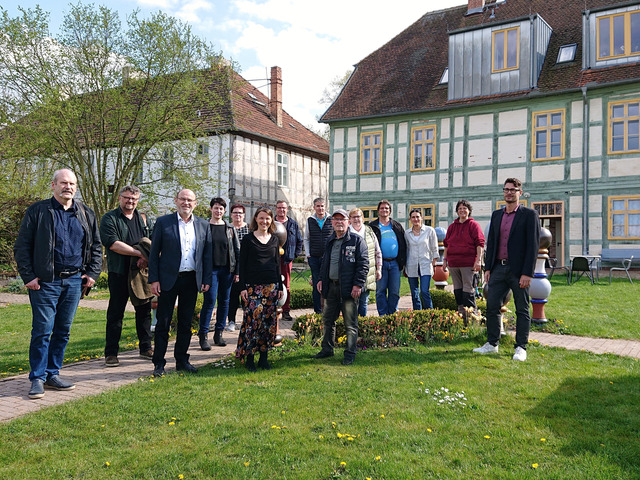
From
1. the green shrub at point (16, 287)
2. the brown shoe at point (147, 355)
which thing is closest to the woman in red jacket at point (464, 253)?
the brown shoe at point (147, 355)

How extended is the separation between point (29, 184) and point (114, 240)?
56.2 feet

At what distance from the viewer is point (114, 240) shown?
6457 mm

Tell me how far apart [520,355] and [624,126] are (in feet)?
49.3

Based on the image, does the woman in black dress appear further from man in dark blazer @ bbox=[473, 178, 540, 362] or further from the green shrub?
the green shrub

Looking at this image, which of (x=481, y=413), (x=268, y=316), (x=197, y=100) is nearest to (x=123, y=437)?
(x=268, y=316)

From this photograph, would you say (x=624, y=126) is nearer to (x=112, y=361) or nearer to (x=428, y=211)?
(x=428, y=211)

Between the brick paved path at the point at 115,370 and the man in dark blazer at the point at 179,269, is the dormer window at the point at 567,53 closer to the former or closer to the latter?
A: the brick paved path at the point at 115,370

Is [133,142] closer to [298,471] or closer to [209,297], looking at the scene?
[209,297]

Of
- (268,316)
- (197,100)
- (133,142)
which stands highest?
(197,100)

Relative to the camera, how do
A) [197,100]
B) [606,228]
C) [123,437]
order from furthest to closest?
1. [197,100]
2. [606,228]
3. [123,437]

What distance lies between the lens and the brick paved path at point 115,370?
5.19 meters

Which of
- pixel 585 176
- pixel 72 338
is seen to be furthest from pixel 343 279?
pixel 585 176

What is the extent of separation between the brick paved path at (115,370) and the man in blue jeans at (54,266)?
199 millimetres

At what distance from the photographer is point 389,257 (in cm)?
863
